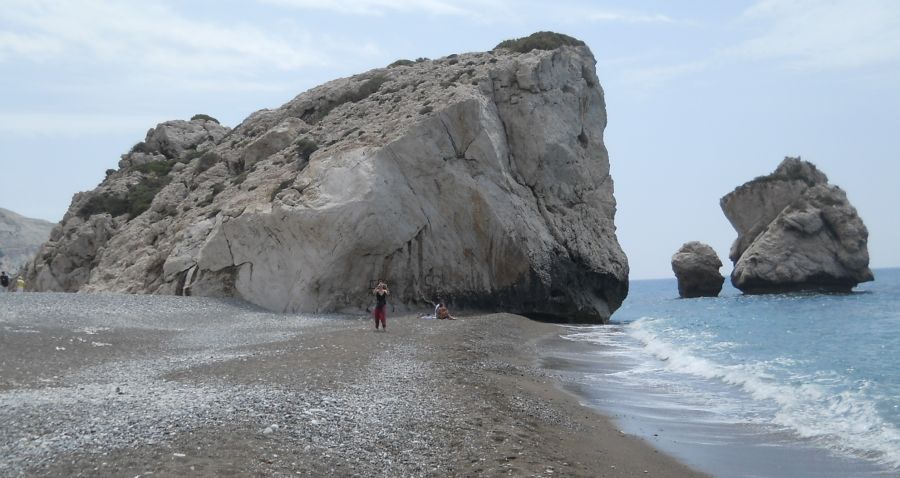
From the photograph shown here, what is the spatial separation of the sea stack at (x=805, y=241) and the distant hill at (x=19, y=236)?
111160 millimetres

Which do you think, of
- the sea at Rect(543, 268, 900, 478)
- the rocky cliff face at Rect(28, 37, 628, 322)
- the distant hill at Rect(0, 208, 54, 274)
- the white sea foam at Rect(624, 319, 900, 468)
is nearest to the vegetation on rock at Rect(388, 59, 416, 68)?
the rocky cliff face at Rect(28, 37, 628, 322)

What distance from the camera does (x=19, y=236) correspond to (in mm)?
157375

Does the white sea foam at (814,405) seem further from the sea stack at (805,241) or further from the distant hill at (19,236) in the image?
the distant hill at (19,236)

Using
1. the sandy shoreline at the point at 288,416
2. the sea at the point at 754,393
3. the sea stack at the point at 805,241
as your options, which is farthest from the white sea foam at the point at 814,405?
the sea stack at the point at 805,241

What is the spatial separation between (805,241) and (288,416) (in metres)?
64.0

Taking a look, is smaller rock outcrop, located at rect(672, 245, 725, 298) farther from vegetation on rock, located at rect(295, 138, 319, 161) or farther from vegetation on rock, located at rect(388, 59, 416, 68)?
vegetation on rock, located at rect(295, 138, 319, 161)

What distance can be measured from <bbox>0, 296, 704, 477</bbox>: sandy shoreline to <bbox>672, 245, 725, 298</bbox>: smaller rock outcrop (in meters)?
61.0

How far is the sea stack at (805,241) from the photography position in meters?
65.0

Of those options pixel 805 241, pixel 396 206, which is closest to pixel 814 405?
pixel 396 206

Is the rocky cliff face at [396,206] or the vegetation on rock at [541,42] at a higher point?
the vegetation on rock at [541,42]

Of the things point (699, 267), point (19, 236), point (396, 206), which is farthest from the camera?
point (19, 236)

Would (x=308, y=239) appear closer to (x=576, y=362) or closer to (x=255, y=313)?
(x=255, y=313)

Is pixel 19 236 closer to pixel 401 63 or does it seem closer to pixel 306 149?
pixel 401 63

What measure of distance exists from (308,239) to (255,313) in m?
3.91
